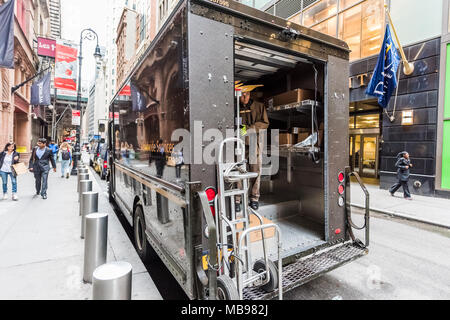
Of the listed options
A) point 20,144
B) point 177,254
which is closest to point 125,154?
point 177,254

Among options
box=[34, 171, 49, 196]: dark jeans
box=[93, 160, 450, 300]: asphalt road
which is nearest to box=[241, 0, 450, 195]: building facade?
box=[93, 160, 450, 300]: asphalt road

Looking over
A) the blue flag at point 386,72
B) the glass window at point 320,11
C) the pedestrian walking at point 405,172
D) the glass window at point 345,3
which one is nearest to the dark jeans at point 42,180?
the blue flag at point 386,72

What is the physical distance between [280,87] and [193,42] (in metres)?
3.42

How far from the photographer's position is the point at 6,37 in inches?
384

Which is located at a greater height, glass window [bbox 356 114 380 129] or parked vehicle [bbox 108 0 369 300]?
glass window [bbox 356 114 380 129]

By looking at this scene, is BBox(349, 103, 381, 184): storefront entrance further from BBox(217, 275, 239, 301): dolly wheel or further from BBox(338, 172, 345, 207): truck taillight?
BBox(217, 275, 239, 301): dolly wheel

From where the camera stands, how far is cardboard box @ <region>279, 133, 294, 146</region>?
222 inches

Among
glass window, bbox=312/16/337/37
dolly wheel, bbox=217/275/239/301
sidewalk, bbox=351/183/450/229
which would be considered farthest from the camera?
glass window, bbox=312/16/337/37

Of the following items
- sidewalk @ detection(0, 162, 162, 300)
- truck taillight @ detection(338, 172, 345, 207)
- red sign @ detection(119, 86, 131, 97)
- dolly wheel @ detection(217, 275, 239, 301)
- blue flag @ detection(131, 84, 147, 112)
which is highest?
red sign @ detection(119, 86, 131, 97)

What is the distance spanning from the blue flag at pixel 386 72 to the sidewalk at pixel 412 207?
3725 millimetres

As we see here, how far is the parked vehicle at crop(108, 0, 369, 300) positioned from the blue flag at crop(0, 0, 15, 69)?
26.5ft

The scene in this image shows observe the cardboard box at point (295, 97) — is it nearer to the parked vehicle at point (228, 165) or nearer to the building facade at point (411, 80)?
the parked vehicle at point (228, 165)

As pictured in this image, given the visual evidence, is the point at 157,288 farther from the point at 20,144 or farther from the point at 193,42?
the point at 20,144

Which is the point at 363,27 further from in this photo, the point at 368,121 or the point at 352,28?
the point at 368,121
